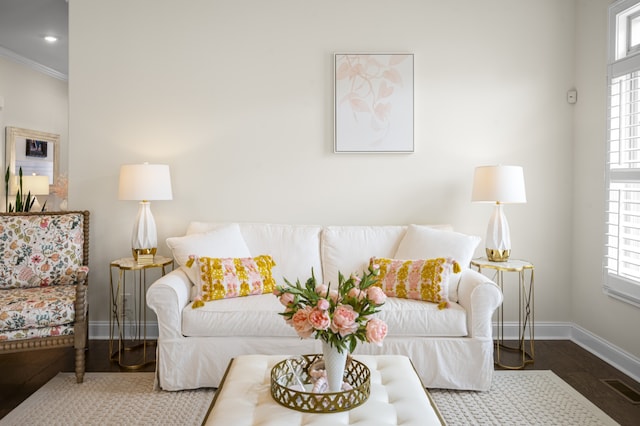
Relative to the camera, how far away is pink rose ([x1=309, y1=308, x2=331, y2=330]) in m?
1.80

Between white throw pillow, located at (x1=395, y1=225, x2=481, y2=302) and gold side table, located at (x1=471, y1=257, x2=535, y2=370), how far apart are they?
0.71 feet

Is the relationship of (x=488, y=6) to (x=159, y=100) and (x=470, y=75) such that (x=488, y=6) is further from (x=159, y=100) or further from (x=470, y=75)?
(x=159, y=100)

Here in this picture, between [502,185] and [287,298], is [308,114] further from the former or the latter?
[287,298]

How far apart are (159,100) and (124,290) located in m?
1.61

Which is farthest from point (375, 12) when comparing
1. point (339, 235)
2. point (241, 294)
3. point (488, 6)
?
point (241, 294)

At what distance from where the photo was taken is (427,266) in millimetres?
3160

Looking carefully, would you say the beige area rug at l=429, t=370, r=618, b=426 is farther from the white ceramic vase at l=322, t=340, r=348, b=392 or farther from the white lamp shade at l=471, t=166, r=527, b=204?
the white lamp shade at l=471, t=166, r=527, b=204

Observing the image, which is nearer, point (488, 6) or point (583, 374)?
point (583, 374)

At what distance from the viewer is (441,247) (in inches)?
132

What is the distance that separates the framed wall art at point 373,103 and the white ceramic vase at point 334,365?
226cm

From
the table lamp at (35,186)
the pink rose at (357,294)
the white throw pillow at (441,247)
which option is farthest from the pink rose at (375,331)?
the table lamp at (35,186)

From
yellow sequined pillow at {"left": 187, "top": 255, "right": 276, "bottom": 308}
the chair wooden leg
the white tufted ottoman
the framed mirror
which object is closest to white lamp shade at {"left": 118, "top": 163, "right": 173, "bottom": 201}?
yellow sequined pillow at {"left": 187, "top": 255, "right": 276, "bottom": 308}

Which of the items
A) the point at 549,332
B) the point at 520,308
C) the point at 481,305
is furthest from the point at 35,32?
the point at 549,332

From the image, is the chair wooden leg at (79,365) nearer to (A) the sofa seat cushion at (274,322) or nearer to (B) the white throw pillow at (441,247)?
(A) the sofa seat cushion at (274,322)
